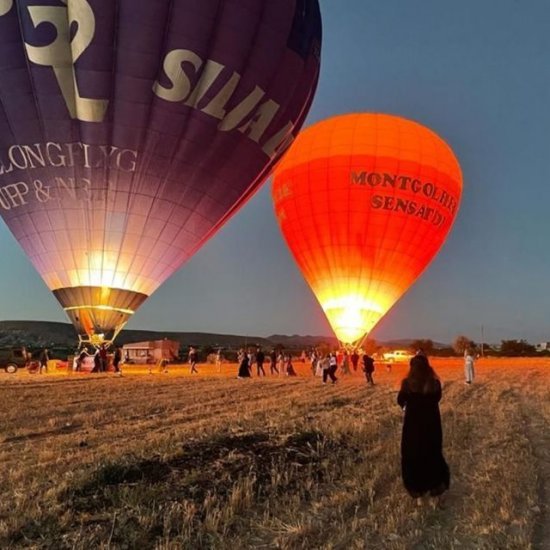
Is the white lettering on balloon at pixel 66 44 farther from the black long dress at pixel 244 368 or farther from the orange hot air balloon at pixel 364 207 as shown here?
the orange hot air balloon at pixel 364 207

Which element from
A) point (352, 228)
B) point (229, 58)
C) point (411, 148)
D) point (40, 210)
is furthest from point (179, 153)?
point (411, 148)

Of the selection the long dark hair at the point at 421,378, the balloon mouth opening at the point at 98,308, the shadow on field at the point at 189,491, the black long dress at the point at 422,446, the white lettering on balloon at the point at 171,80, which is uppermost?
the white lettering on balloon at the point at 171,80

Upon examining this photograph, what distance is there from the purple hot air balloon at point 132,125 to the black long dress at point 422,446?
14.5 meters

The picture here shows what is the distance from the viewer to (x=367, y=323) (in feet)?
104

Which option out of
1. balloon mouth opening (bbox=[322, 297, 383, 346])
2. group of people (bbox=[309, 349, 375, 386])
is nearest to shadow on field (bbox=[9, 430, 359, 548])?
group of people (bbox=[309, 349, 375, 386])

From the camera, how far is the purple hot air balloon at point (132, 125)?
1778 cm

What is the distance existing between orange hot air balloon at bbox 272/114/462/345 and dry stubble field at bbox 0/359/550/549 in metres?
16.8

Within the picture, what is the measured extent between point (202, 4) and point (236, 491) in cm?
1542

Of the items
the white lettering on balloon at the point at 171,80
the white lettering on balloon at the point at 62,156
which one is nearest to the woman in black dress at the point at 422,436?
the white lettering on balloon at the point at 171,80

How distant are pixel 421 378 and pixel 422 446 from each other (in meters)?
0.69

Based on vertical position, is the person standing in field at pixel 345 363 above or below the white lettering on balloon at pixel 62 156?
below

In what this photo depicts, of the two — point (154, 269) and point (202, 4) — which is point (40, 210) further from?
point (202, 4)

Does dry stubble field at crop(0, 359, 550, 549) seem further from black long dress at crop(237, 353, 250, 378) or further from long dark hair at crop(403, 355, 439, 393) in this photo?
black long dress at crop(237, 353, 250, 378)

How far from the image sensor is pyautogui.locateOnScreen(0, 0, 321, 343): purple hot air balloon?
1778cm
